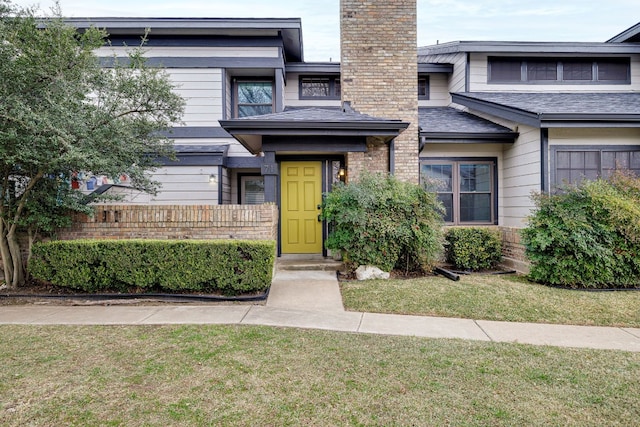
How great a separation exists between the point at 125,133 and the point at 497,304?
5.84 meters

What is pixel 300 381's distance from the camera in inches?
106

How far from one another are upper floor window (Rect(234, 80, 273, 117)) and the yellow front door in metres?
2.92

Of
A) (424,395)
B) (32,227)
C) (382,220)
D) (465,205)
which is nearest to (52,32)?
(32,227)

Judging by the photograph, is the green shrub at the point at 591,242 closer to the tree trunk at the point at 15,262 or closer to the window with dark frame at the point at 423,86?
the window with dark frame at the point at 423,86

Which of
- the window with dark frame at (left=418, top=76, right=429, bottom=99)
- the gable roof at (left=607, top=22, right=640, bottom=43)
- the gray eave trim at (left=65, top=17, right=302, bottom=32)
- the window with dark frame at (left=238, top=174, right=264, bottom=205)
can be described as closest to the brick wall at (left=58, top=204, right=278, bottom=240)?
the window with dark frame at (left=238, top=174, right=264, bottom=205)

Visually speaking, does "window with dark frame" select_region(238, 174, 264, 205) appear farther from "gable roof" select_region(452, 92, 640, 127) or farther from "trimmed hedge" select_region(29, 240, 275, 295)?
"gable roof" select_region(452, 92, 640, 127)

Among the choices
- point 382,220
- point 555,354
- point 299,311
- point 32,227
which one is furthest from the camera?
point 382,220

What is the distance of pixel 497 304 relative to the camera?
482cm

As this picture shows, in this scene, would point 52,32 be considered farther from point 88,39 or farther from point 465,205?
point 465,205

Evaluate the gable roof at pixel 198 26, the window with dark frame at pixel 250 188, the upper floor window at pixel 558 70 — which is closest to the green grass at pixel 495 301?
the window with dark frame at pixel 250 188

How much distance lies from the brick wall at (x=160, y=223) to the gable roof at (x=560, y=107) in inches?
252

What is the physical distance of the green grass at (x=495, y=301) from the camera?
4.46m

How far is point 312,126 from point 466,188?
4.52 metres

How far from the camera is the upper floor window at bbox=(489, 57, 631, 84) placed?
10289mm
